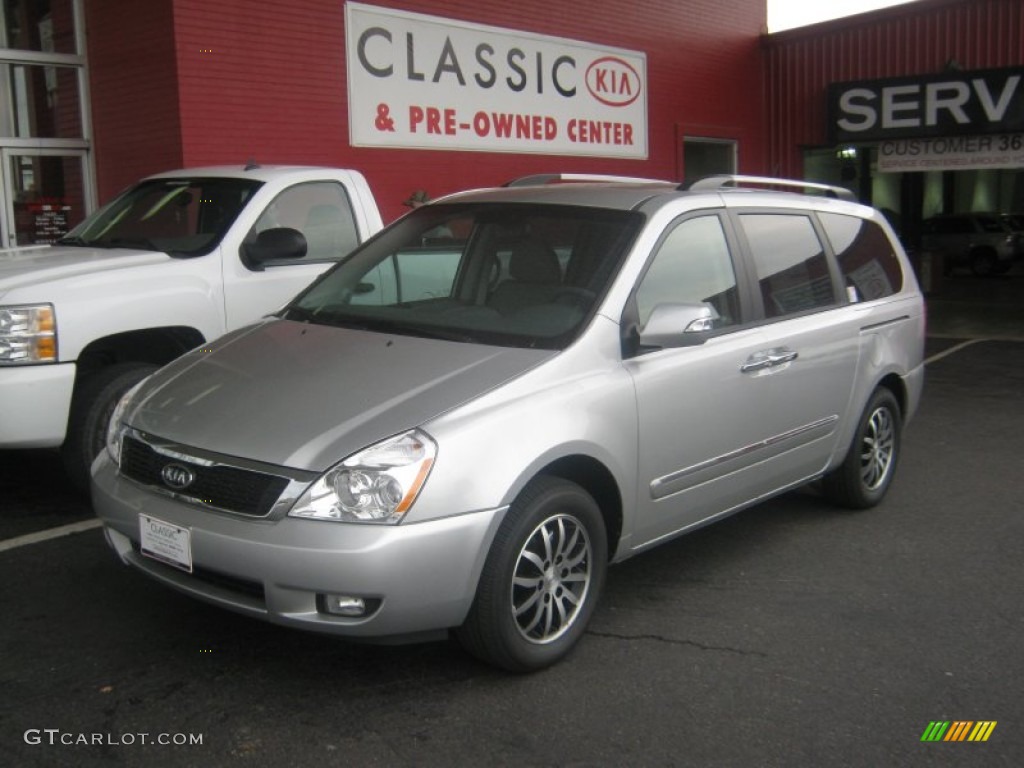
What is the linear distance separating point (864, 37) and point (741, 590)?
54.2ft

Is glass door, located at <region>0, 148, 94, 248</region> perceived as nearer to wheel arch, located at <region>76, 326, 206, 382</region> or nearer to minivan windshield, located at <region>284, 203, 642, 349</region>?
wheel arch, located at <region>76, 326, 206, 382</region>

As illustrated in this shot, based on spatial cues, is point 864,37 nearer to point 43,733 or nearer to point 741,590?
point 741,590

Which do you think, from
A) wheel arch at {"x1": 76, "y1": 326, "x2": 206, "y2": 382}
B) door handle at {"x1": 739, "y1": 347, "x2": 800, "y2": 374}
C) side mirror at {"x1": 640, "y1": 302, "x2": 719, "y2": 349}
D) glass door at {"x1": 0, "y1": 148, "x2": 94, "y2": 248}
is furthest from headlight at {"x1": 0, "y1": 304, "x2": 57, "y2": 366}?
glass door at {"x1": 0, "y1": 148, "x2": 94, "y2": 248}

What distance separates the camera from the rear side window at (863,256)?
5.70m

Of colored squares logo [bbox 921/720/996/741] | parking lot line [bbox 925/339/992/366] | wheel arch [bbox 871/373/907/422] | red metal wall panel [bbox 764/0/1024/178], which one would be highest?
red metal wall panel [bbox 764/0/1024/178]

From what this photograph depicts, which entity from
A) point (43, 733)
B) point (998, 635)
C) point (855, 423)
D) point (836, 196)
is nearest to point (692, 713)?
point (998, 635)

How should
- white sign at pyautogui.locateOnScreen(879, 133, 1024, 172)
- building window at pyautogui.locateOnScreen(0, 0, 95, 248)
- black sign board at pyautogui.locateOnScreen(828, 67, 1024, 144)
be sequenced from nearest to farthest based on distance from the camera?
building window at pyautogui.locateOnScreen(0, 0, 95, 248) < black sign board at pyautogui.locateOnScreen(828, 67, 1024, 144) < white sign at pyautogui.locateOnScreen(879, 133, 1024, 172)

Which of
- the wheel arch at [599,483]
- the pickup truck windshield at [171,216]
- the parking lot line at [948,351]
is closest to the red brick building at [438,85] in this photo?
the pickup truck windshield at [171,216]

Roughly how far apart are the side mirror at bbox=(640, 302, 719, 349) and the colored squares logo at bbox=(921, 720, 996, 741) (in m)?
1.57

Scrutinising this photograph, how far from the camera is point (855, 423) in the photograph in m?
5.61

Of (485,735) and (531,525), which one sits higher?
(531,525)

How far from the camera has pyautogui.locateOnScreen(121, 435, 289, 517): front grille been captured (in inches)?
134

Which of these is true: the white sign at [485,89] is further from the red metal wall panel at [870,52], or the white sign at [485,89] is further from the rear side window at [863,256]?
the rear side window at [863,256]

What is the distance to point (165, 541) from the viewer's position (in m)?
3.60
